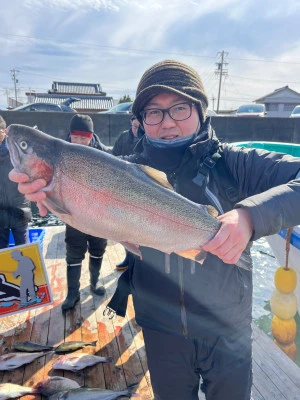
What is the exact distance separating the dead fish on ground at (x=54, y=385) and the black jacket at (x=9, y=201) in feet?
8.09

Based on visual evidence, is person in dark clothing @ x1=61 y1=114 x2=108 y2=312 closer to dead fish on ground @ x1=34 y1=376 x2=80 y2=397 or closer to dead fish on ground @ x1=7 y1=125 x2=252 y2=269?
dead fish on ground @ x1=34 y1=376 x2=80 y2=397

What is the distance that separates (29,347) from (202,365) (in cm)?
239

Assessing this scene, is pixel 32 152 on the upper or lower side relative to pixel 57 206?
upper

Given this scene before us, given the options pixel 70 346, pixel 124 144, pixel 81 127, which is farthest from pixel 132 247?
pixel 124 144

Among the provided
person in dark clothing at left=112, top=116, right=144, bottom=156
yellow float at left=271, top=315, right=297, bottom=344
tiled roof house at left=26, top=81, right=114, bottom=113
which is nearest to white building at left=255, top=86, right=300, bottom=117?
tiled roof house at left=26, top=81, right=114, bottom=113

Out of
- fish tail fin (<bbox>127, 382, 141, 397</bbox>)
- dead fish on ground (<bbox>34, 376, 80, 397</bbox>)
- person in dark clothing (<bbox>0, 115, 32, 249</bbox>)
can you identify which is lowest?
fish tail fin (<bbox>127, 382, 141, 397</bbox>)

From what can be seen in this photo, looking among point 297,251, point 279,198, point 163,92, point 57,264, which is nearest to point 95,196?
point 163,92

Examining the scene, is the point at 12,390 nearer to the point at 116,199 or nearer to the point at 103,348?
the point at 103,348

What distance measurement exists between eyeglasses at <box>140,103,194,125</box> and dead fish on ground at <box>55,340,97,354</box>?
2.80m

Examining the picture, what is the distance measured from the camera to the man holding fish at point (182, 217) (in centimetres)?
176

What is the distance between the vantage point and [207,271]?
1.98 metres

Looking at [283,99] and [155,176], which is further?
[283,99]

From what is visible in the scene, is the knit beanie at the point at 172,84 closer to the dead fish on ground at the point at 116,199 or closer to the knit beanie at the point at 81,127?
the dead fish on ground at the point at 116,199

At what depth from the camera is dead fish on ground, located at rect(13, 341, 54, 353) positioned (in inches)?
141
